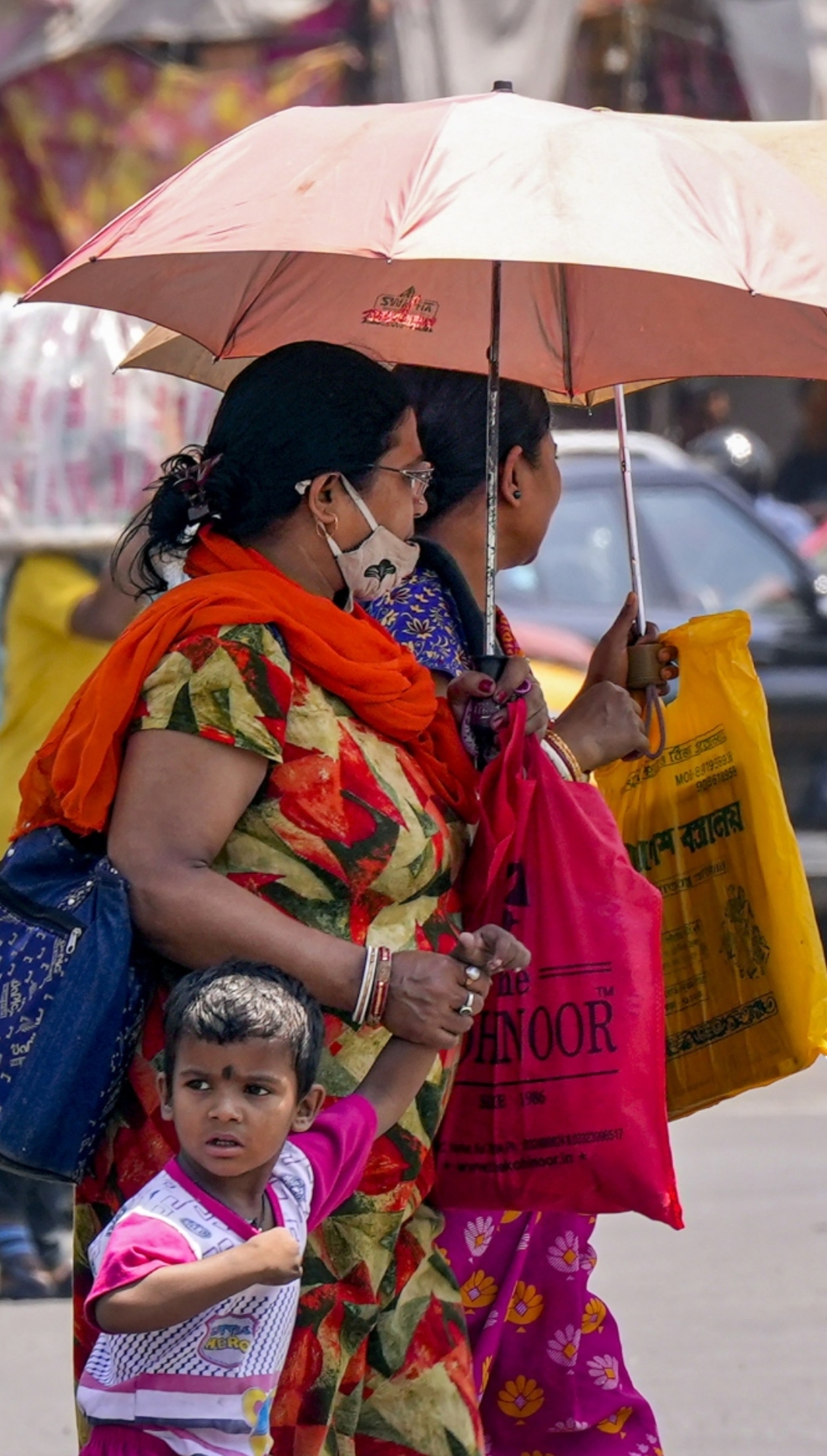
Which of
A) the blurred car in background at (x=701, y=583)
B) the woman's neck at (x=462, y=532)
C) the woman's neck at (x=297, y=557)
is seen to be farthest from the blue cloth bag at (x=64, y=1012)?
the blurred car in background at (x=701, y=583)

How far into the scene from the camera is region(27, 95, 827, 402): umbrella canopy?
2637mm

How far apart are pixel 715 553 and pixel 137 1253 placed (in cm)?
799

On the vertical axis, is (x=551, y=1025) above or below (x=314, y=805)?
below

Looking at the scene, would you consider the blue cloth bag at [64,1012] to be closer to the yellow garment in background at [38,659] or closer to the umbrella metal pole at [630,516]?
the umbrella metal pole at [630,516]

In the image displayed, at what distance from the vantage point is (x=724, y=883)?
132 inches

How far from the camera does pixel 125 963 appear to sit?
260cm

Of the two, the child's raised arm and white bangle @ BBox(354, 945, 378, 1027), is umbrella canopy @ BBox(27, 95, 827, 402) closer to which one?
white bangle @ BBox(354, 945, 378, 1027)

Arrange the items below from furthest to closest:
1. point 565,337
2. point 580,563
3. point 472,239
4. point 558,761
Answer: point 580,563 < point 565,337 < point 558,761 < point 472,239

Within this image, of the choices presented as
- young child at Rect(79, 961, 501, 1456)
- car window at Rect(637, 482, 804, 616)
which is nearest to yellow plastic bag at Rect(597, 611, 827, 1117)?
young child at Rect(79, 961, 501, 1456)

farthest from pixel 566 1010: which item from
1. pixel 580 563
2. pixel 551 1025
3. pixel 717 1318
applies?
pixel 580 563

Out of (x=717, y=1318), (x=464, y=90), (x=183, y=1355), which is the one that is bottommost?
(x=183, y=1355)

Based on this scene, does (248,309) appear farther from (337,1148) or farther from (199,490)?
(337,1148)

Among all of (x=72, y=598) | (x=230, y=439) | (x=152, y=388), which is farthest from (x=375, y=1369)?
(x=152, y=388)

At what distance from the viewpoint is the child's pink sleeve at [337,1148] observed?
8.50ft
